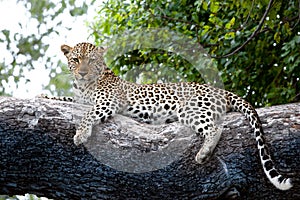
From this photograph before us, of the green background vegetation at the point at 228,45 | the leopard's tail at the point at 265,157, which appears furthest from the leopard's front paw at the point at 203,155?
the green background vegetation at the point at 228,45

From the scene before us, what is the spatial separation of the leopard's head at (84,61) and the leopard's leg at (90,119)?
30.0 inches

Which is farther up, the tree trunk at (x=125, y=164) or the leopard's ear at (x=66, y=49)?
the leopard's ear at (x=66, y=49)

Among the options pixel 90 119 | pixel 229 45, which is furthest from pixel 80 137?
pixel 229 45

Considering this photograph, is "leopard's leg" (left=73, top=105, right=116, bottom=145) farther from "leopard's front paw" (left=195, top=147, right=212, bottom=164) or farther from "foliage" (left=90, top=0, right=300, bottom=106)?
"foliage" (left=90, top=0, right=300, bottom=106)

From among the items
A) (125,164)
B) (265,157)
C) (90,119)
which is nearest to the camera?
(265,157)

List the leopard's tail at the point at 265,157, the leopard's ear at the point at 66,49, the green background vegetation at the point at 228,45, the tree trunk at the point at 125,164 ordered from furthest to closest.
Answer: the green background vegetation at the point at 228,45 < the leopard's ear at the point at 66,49 < the tree trunk at the point at 125,164 < the leopard's tail at the point at 265,157

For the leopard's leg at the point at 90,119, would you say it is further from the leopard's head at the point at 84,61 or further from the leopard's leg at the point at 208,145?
the leopard's leg at the point at 208,145

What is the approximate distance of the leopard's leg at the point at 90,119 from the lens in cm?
529

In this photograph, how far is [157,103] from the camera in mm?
6281

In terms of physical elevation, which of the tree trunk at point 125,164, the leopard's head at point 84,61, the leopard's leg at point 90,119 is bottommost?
the tree trunk at point 125,164

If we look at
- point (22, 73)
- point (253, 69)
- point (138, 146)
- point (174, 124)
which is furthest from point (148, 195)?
point (22, 73)

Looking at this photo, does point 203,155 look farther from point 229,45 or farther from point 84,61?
point 229,45

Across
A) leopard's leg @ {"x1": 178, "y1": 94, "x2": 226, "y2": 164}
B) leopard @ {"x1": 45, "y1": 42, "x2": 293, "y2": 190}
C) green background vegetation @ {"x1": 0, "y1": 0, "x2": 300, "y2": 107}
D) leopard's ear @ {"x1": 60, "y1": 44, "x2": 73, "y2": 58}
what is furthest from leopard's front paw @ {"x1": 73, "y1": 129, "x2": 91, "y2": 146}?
green background vegetation @ {"x1": 0, "y1": 0, "x2": 300, "y2": 107}

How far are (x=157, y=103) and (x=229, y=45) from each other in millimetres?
3865
